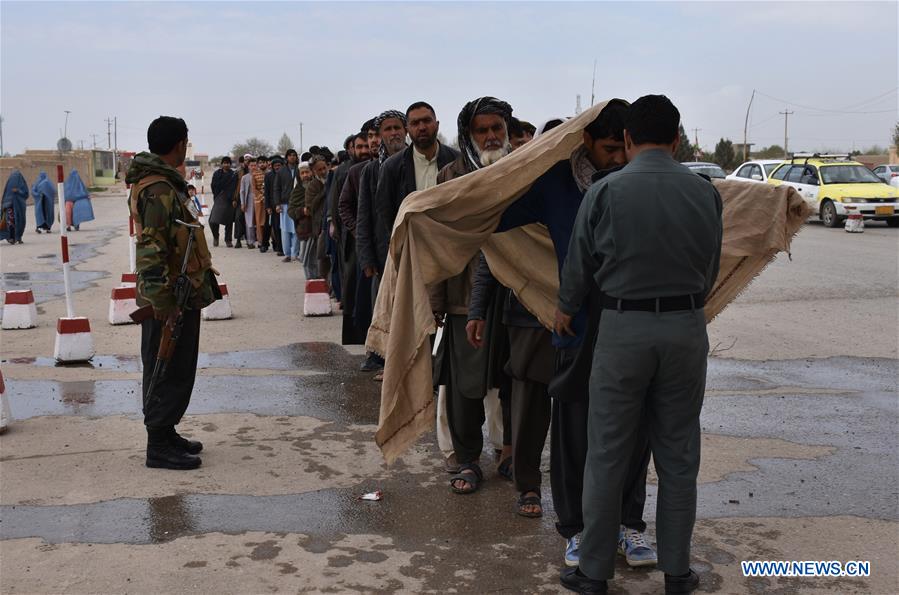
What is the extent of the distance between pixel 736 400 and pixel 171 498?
4.22 metres

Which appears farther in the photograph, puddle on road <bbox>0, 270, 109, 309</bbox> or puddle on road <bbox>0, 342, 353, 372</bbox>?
puddle on road <bbox>0, 270, 109, 309</bbox>

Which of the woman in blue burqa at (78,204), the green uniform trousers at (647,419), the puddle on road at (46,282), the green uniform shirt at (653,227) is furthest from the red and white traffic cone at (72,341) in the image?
the woman in blue burqa at (78,204)

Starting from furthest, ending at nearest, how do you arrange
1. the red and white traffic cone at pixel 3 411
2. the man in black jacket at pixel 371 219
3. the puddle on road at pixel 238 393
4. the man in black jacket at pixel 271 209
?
the man in black jacket at pixel 271 209, the man in black jacket at pixel 371 219, the puddle on road at pixel 238 393, the red and white traffic cone at pixel 3 411

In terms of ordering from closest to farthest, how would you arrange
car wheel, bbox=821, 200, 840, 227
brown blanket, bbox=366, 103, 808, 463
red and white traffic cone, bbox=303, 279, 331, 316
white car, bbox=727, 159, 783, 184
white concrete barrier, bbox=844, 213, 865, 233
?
brown blanket, bbox=366, 103, 808, 463
red and white traffic cone, bbox=303, 279, 331, 316
white concrete barrier, bbox=844, 213, 865, 233
car wheel, bbox=821, 200, 840, 227
white car, bbox=727, 159, 783, 184

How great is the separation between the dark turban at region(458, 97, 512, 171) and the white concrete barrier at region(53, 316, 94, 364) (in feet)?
16.1

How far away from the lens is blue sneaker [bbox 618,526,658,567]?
14.0ft

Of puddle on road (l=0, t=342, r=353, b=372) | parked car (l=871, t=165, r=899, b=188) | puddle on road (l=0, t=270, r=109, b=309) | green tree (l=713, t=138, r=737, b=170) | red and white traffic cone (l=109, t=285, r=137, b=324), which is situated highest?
green tree (l=713, t=138, r=737, b=170)

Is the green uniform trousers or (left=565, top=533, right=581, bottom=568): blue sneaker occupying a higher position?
the green uniform trousers

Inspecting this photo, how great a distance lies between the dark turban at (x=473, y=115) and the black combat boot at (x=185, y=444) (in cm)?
243

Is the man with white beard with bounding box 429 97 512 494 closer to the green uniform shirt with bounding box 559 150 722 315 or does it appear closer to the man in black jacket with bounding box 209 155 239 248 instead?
the green uniform shirt with bounding box 559 150 722 315

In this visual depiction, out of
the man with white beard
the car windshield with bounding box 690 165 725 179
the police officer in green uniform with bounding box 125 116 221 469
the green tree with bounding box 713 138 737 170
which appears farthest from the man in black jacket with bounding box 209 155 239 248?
the green tree with bounding box 713 138 737 170

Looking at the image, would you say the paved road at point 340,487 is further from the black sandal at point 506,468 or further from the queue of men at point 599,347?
the queue of men at point 599,347

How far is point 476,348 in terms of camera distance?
5.14m

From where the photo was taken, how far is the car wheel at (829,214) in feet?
78.4
